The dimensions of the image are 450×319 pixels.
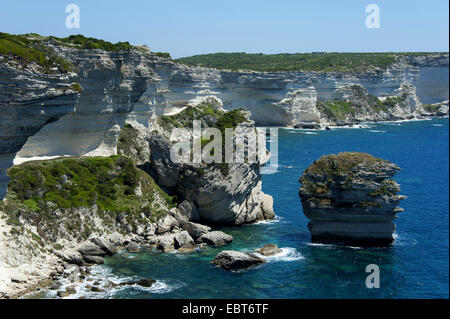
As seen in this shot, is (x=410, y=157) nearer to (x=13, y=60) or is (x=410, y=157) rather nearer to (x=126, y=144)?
(x=126, y=144)

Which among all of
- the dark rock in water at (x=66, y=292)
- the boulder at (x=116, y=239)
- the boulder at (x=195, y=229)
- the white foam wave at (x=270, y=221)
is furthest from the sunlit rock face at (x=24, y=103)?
the white foam wave at (x=270, y=221)

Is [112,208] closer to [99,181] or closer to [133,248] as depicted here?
[99,181]

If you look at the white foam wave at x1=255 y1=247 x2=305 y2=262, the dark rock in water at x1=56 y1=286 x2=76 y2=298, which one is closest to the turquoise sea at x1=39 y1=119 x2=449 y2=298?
the white foam wave at x1=255 y1=247 x2=305 y2=262

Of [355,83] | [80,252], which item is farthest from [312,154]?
[355,83]

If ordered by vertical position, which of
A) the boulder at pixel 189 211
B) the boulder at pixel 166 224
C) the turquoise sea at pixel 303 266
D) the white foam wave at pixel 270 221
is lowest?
the turquoise sea at pixel 303 266

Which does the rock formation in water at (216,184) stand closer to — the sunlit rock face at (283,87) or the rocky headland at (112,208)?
the rocky headland at (112,208)

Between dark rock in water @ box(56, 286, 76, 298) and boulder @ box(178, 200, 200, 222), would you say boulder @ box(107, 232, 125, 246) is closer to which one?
boulder @ box(178, 200, 200, 222)
